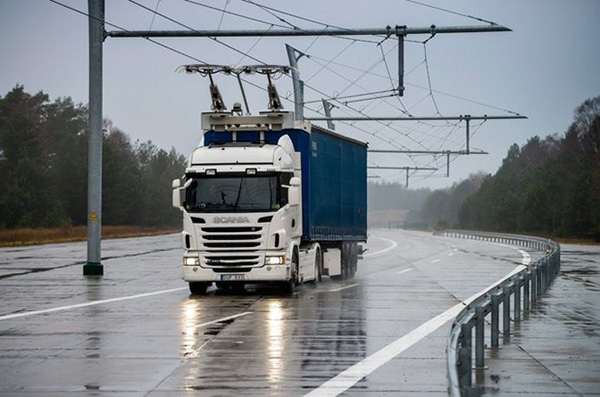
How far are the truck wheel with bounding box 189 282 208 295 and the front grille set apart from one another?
1.23 m

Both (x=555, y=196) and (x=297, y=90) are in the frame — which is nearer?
(x=297, y=90)

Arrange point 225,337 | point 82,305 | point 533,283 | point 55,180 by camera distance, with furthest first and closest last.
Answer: point 55,180 < point 533,283 < point 82,305 < point 225,337

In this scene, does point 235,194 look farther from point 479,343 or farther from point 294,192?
point 479,343

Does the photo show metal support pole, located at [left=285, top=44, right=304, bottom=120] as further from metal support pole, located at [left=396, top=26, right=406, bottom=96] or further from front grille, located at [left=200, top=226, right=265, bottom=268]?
front grille, located at [left=200, top=226, right=265, bottom=268]

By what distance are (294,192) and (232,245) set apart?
5.84ft

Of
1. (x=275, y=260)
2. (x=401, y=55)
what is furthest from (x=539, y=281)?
(x=401, y=55)

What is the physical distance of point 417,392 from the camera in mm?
11805

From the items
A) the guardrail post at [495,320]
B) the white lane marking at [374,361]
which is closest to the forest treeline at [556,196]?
the white lane marking at [374,361]

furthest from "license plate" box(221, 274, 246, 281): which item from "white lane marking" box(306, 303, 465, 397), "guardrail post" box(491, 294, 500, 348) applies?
"guardrail post" box(491, 294, 500, 348)

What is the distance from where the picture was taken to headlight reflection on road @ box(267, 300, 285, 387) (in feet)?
43.4

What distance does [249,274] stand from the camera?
25.3 metres

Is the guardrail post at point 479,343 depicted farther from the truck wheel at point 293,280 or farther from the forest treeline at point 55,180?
the forest treeline at point 55,180

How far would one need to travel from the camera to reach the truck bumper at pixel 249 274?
25.2 metres

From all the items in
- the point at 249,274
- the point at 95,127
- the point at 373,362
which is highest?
the point at 95,127
